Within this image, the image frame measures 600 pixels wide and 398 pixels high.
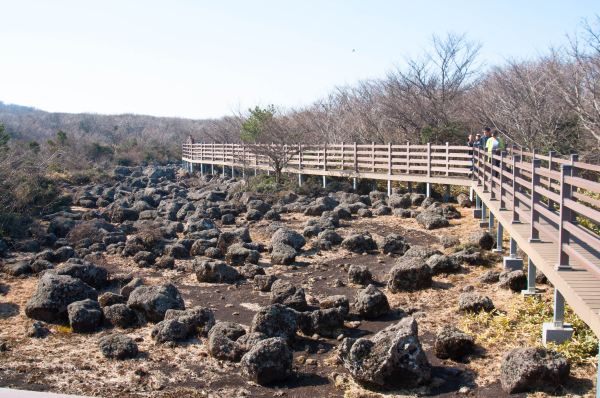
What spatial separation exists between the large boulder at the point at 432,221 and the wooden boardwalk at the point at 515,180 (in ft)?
3.58

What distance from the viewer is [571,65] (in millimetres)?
20172

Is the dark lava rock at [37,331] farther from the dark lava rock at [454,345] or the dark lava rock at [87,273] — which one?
the dark lava rock at [454,345]

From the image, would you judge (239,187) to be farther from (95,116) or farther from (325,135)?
(95,116)

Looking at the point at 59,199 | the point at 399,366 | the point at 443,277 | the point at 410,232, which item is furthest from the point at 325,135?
the point at 399,366

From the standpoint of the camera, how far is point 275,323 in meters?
8.80

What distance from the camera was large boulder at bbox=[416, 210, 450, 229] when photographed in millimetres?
17328

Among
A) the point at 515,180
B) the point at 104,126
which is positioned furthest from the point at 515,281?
the point at 104,126

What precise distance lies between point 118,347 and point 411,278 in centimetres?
506

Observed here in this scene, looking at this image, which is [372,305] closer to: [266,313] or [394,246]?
[266,313]

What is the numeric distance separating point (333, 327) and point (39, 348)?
13.4ft

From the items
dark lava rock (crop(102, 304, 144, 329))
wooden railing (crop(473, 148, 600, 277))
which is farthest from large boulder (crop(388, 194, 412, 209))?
dark lava rock (crop(102, 304, 144, 329))

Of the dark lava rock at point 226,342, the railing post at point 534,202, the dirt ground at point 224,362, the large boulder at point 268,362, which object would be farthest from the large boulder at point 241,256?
the railing post at point 534,202

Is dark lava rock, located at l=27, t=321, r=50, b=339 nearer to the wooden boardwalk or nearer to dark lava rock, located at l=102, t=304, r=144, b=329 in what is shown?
dark lava rock, located at l=102, t=304, r=144, b=329

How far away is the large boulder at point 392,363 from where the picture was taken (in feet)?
23.1
